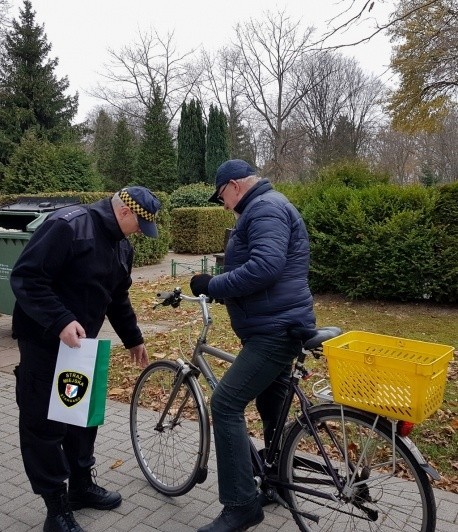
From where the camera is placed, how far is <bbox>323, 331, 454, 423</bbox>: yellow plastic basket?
2.19 m

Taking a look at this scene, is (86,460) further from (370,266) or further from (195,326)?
(370,266)

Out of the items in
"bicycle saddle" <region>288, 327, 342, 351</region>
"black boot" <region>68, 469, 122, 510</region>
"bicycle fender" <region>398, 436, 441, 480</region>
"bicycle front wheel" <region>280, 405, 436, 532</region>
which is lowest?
"black boot" <region>68, 469, 122, 510</region>

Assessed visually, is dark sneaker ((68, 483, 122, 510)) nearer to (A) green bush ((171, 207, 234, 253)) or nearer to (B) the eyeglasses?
(B) the eyeglasses

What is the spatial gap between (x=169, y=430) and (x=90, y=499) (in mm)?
614

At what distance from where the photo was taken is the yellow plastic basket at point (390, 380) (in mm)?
2189

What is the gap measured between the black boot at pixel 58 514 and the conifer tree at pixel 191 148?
1254 inches

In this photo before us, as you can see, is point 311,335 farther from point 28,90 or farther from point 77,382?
point 28,90

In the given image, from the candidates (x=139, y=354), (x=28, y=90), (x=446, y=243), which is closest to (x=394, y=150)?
(x=28, y=90)

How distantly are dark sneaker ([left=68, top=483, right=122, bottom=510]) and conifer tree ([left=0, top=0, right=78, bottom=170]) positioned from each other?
24.9 m

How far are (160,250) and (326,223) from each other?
6773mm

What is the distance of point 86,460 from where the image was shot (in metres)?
3.16

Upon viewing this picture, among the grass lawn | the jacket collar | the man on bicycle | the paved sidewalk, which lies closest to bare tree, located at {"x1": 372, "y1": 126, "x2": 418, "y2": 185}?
the grass lawn

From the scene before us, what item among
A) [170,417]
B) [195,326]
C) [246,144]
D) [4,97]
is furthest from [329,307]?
[246,144]

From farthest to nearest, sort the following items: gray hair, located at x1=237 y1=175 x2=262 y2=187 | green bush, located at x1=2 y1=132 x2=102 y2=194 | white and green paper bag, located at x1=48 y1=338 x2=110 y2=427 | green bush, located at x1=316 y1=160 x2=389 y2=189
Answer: green bush, located at x1=2 y1=132 x2=102 y2=194 < green bush, located at x1=316 y1=160 x2=389 y2=189 < gray hair, located at x1=237 y1=175 x2=262 y2=187 < white and green paper bag, located at x1=48 y1=338 x2=110 y2=427
